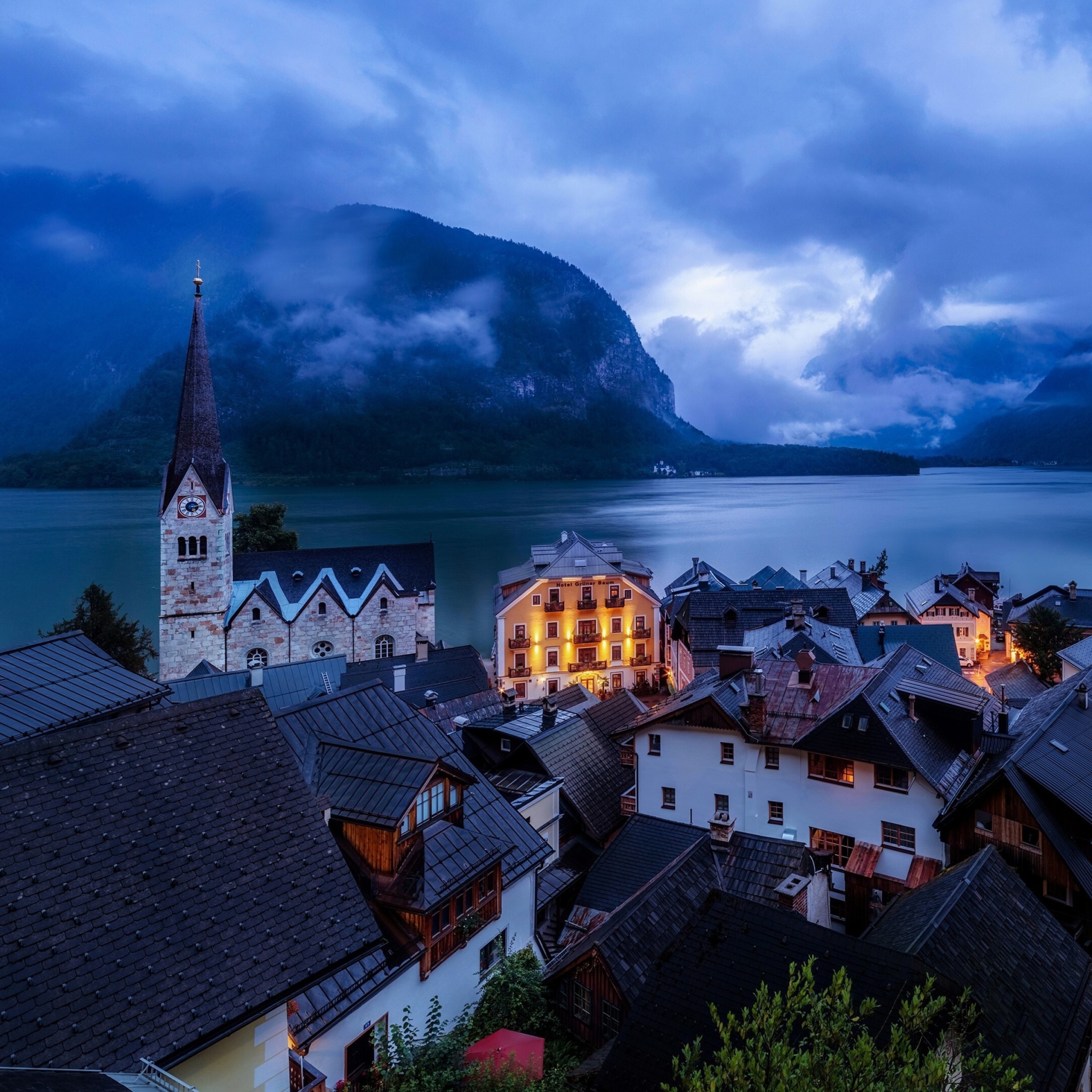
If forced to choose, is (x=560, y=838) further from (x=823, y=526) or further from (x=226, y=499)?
(x=823, y=526)

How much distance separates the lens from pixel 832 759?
22297mm

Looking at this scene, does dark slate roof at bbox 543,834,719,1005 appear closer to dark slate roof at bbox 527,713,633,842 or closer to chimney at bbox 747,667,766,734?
chimney at bbox 747,667,766,734

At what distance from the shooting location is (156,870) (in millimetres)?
7832

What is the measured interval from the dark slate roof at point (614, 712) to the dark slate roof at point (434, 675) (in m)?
6.62

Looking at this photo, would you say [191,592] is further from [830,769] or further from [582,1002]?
[582,1002]

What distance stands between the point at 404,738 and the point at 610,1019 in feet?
21.2

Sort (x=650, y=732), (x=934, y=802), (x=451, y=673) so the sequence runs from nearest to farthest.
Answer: (x=934, y=802)
(x=650, y=732)
(x=451, y=673)

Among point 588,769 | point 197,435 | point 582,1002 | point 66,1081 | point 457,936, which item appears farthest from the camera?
point 197,435

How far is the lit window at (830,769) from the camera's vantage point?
21969 millimetres

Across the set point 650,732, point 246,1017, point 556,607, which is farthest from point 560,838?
point 556,607

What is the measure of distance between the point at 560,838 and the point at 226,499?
3901 cm

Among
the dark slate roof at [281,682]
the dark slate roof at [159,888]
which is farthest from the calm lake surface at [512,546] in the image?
the dark slate roof at [159,888]

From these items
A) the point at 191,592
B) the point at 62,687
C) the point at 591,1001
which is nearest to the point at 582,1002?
the point at 591,1001

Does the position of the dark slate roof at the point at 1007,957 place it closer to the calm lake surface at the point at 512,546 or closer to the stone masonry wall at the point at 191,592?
the stone masonry wall at the point at 191,592
